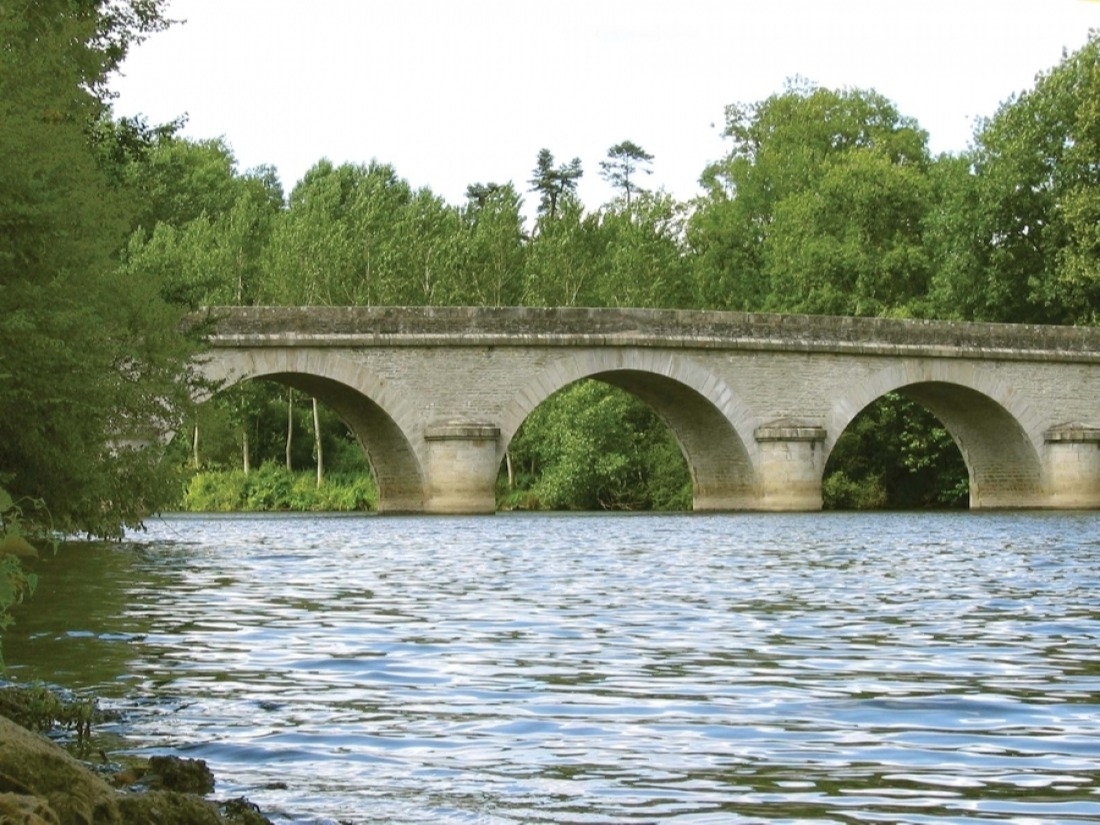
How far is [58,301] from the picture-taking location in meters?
12.5

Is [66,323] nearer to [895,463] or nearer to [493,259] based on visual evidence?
[895,463]

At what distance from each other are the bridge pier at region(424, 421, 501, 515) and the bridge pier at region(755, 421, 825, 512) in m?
5.06

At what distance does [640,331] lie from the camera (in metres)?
31.4

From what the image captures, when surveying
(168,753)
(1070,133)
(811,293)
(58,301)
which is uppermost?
(1070,133)

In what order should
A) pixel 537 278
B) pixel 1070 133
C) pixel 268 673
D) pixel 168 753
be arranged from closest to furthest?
pixel 168 753, pixel 268 673, pixel 1070 133, pixel 537 278

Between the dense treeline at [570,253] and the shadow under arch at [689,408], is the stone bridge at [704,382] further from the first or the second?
the dense treeline at [570,253]

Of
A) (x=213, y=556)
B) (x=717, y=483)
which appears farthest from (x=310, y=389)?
(x=213, y=556)

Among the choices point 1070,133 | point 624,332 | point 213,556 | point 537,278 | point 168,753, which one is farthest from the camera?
point 537,278

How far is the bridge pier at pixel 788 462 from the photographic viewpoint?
3272 cm

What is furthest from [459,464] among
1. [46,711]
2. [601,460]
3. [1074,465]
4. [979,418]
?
[46,711]


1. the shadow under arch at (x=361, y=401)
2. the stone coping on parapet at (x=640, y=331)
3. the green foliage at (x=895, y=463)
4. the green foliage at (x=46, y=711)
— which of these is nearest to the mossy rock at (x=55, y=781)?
the green foliage at (x=46, y=711)

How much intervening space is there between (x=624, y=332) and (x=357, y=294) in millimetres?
18266

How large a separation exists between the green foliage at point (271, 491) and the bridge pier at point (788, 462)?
1308cm

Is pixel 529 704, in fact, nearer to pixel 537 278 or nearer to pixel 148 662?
pixel 148 662
